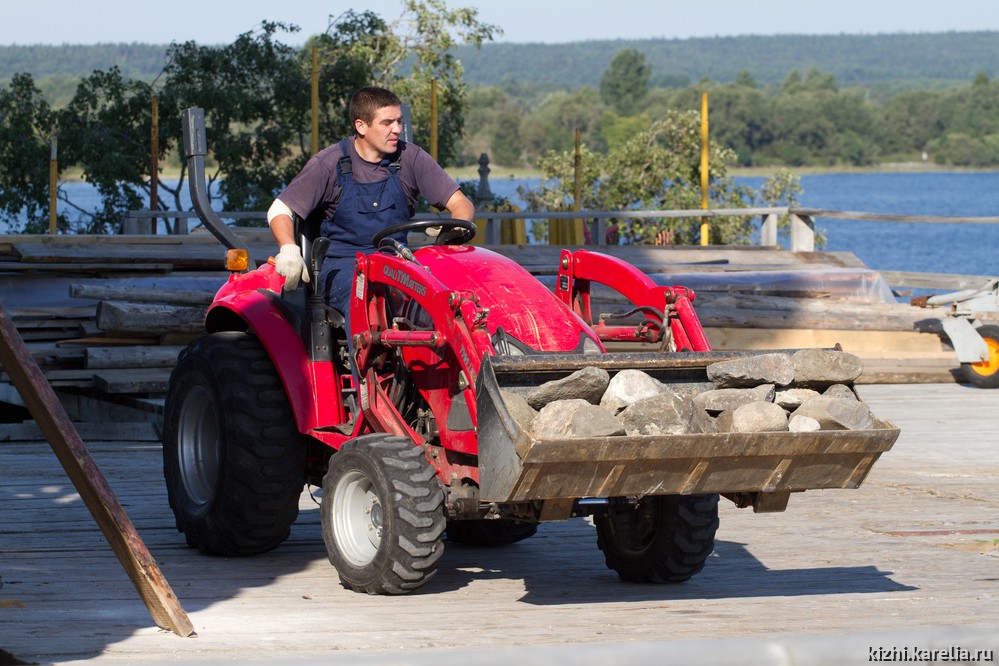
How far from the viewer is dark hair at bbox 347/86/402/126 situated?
642cm

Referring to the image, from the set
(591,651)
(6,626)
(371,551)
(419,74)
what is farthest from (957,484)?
(419,74)

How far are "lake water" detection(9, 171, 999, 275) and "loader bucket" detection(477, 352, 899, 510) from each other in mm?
36192

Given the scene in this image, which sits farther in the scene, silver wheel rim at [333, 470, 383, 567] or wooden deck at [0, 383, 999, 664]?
silver wheel rim at [333, 470, 383, 567]

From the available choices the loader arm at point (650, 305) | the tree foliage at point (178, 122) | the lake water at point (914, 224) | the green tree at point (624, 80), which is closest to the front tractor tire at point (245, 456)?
the loader arm at point (650, 305)

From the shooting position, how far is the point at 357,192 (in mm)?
6445

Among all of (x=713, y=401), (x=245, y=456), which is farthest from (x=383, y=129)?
(x=713, y=401)

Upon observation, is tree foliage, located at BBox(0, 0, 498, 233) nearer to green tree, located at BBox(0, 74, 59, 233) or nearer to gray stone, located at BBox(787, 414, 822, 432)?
green tree, located at BBox(0, 74, 59, 233)

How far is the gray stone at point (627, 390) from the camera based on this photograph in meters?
5.30

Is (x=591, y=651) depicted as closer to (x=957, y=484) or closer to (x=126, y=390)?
(x=957, y=484)

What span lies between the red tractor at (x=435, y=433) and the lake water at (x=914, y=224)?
35177 mm

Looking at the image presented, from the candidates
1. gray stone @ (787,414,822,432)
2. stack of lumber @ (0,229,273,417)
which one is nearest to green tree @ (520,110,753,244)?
stack of lumber @ (0,229,273,417)

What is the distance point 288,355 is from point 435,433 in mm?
922

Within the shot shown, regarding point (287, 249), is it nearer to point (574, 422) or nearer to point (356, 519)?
point (356, 519)

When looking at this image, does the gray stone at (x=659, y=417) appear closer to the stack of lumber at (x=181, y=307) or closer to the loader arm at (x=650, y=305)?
the loader arm at (x=650, y=305)
